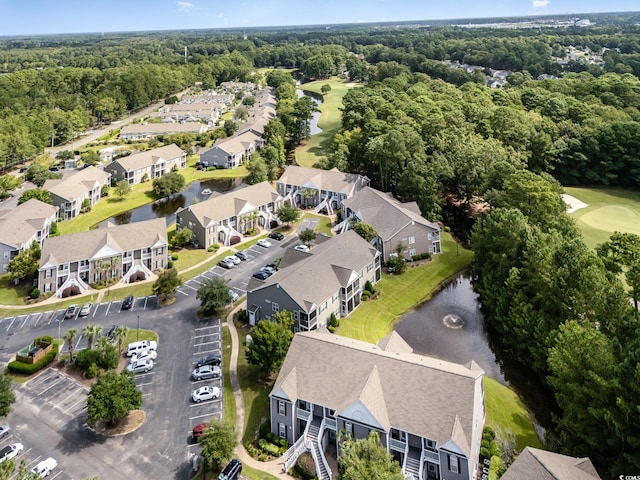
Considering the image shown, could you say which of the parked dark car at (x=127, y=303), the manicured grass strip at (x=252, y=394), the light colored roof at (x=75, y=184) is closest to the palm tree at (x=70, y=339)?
the parked dark car at (x=127, y=303)

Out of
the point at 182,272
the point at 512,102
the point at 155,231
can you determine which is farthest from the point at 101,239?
the point at 512,102

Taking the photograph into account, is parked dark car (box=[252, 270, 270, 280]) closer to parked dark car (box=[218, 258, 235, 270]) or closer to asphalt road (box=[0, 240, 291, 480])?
parked dark car (box=[218, 258, 235, 270])

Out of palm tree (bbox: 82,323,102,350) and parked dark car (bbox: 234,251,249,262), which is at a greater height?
palm tree (bbox: 82,323,102,350)

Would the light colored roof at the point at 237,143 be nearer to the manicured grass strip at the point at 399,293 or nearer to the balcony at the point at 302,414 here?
the manicured grass strip at the point at 399,293

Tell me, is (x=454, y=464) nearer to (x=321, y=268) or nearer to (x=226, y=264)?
(x=321, y=268)

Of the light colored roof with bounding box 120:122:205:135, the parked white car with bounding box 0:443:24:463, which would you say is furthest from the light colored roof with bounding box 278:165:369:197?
the light colored roof with bounding box 120:122:205:135

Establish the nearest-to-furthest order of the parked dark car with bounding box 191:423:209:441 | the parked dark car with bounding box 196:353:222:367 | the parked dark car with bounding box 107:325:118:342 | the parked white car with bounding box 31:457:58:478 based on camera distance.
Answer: the parked white car with bounding box 31:457:58:478 < the parked dark car with bounding box 191:423:209:441 < the parked dark car with bounding box 196:353:222:367 < the parked dark car with bounding box 107:325:118:342

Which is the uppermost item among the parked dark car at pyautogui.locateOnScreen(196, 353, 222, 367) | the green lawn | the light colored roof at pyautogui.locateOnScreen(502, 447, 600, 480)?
the light colored roof at pyautogui.locateOnScreen(502, 447, 600, 480)
